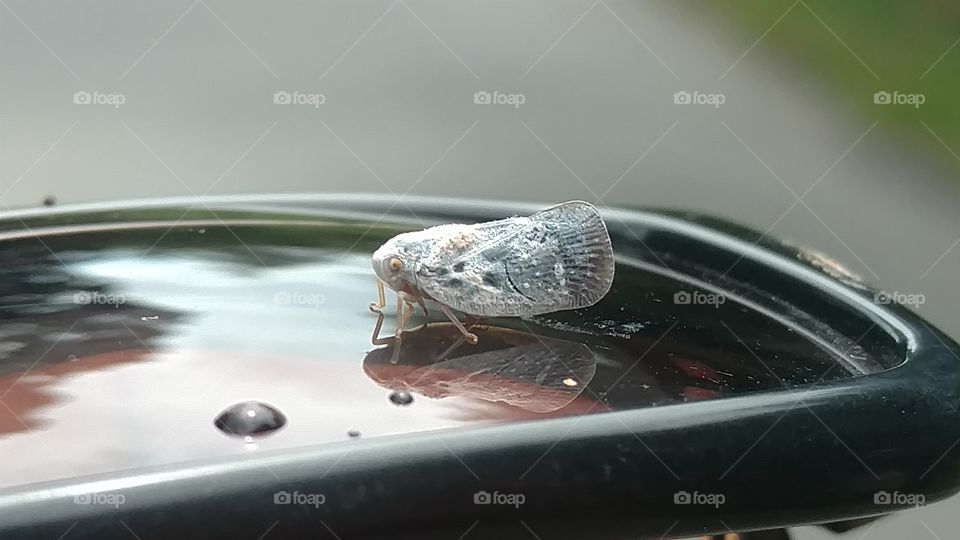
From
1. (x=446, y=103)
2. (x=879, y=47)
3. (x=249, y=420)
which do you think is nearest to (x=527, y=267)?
(x=249, y=420)

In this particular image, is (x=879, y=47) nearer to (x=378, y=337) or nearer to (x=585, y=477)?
(x=378, y=337)

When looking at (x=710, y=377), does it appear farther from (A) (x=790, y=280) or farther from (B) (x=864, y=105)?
(B) (x=864, y=105)

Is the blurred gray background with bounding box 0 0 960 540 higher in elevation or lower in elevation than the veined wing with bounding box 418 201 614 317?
higher

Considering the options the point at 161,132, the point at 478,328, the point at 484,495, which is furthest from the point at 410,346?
the point at 161,132

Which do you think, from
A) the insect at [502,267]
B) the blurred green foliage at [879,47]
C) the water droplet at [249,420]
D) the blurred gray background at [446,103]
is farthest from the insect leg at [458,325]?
the blurred green foliage at [879,47]

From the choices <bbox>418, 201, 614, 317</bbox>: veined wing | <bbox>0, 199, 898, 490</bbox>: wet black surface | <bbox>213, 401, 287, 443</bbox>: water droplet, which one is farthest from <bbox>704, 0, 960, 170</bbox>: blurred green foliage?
<bbox>213, 401, 287, 443</bbox>: water droplet

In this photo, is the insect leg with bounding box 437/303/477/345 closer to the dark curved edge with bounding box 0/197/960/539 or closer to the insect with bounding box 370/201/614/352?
the insect with bounding box 370/201/614/352
